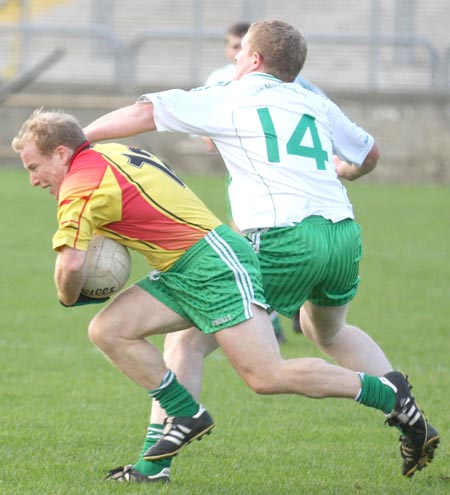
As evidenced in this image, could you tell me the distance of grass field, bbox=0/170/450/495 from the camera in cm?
514

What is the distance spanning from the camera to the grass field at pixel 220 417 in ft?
16.9

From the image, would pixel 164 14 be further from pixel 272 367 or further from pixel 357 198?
pixel 272 367

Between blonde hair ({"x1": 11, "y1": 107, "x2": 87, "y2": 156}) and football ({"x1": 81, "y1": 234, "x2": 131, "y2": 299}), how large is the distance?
0.43 m

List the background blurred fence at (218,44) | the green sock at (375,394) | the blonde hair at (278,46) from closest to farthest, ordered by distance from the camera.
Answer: the green sock at (375,394)
the blonde hair at (278,46)
the background blurred fence at (218,44)

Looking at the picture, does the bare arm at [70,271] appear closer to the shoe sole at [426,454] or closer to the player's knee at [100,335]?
the player's knee at [100,335]

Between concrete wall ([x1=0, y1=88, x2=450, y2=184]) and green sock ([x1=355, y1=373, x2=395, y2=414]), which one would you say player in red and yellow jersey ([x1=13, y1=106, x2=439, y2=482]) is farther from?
concrete wall ([x1=0, y1=88, x2=450, y2=184])

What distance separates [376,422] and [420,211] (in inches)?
434

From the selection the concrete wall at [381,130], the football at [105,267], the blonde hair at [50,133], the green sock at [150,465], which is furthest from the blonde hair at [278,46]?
the concrete wall at [381,130]

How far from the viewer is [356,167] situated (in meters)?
5.70

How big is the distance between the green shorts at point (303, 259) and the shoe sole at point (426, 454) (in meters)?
0.79

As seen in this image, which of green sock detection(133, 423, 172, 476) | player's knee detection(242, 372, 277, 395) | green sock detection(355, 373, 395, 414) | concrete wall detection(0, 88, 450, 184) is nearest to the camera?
player's knee detection(242, 372, 277, 395)

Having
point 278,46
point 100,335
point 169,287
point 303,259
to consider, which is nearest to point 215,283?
point 169,287

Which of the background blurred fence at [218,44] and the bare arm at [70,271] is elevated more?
the bare arm at [70,271]

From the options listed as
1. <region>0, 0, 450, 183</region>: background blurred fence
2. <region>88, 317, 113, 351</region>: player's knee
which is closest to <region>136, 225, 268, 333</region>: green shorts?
<region>88, 317, 113, 351</region>: player's knee
